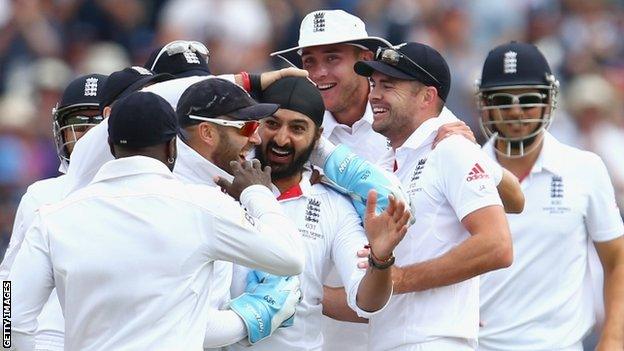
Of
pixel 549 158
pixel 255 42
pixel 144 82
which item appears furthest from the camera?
pixel 255 42

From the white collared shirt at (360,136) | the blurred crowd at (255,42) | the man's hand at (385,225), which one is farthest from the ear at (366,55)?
the blurred crowd at (255,42)

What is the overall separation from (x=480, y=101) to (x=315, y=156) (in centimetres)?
182

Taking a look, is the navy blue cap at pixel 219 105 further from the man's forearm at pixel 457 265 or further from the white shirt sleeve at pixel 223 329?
the man's forearm at pixel 457 265

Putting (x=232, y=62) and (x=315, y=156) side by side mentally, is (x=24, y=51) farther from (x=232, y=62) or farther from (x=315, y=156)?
(x=315, y=156)

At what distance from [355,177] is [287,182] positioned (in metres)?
0.40

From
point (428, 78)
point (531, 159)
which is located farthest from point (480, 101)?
point (428, 78)

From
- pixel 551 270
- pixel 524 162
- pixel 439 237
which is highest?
pixel 439 237

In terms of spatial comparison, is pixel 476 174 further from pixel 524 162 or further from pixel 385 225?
pixel 524 162

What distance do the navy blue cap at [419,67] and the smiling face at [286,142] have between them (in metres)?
0.44

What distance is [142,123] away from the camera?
5.49m

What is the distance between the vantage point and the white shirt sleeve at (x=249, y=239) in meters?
5.45

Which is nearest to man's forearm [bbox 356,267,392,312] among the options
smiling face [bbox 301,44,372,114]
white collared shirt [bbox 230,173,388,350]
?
white collared shirt [bbox 230,173,388,350]

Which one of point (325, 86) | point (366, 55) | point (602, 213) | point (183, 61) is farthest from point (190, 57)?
point (602, 213)

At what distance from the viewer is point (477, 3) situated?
49.2ft
